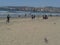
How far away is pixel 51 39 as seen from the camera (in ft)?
40.1

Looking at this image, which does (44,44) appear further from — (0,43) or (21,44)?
(0,43)

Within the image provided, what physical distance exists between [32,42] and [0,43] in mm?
1828

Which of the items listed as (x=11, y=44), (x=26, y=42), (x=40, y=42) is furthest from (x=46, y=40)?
(x=11, y=44)

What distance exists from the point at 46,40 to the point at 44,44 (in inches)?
28.5

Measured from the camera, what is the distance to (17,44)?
1093 centimetres

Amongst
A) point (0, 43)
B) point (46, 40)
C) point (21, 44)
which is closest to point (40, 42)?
point (46, 40)

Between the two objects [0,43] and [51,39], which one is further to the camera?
[51,39]

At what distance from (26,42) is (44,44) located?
3.57 feet

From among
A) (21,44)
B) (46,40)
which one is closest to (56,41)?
(46,40)

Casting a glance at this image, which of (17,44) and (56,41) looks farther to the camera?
(56,41)

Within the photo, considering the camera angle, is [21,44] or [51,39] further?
[51,39]

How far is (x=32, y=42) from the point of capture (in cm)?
1151

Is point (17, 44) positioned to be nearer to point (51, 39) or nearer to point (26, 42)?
point (26, 42)

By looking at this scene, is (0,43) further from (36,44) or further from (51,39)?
(51,39)
